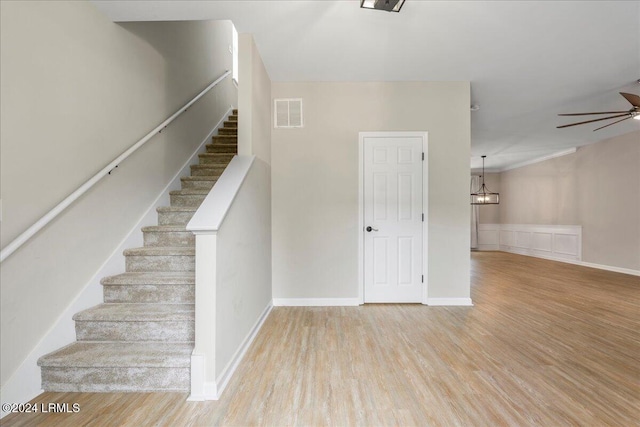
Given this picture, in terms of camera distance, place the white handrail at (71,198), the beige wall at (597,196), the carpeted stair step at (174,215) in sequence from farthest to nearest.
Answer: the beige wall at (597,196) < the carpeted stair step at (174,215) < the white handrail at (71,198)

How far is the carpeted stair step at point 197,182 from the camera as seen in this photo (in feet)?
10.9

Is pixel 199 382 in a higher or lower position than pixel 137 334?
lower

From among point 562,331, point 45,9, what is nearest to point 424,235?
point 562,331

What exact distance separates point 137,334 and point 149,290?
1.11 ft

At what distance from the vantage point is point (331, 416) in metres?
1.57

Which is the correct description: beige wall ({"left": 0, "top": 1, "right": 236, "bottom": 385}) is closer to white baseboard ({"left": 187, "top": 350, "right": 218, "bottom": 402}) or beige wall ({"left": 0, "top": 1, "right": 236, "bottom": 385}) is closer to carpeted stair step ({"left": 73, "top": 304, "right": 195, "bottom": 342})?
carpeted stair step ({"left": 73, "top": 304, "right": 195, "bottom": 342})

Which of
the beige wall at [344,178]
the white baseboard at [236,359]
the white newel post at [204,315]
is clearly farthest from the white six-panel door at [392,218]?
the white newel post at [204,315]

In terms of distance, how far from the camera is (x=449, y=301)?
135 inches

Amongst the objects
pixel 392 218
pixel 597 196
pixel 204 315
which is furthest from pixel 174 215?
pixel 597 196

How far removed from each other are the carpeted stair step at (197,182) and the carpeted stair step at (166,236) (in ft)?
2.55

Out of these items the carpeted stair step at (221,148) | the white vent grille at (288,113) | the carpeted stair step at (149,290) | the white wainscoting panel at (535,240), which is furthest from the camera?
the white wainscoting panel at (535,240)

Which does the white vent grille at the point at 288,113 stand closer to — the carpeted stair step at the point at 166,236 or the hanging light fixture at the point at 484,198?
the carpeted stair step at the point at 166,236

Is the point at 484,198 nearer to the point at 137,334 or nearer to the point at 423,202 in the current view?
the point at 423,202

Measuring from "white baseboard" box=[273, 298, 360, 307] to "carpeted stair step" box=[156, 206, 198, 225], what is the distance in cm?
144
